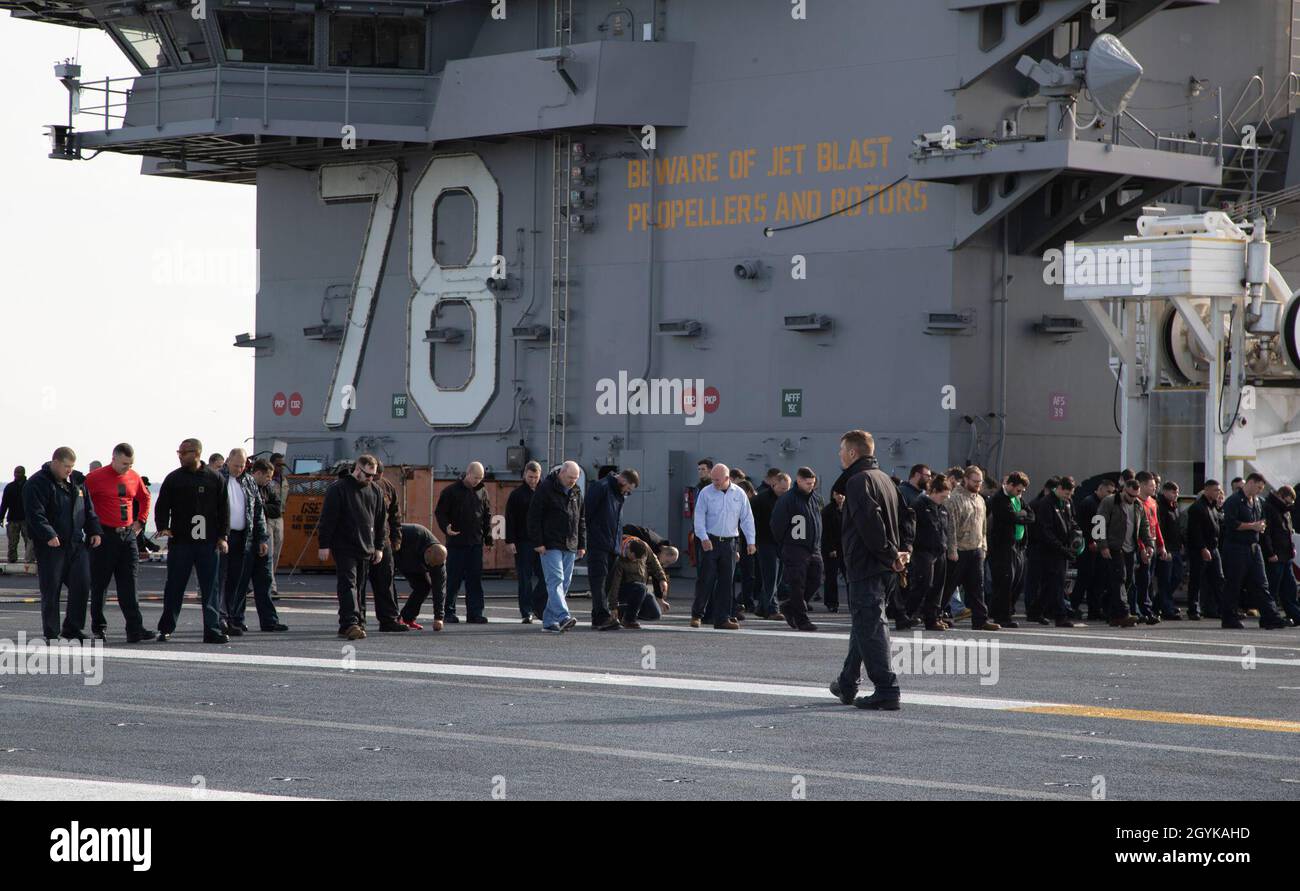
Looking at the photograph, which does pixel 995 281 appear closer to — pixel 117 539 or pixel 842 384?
pixel 842 384

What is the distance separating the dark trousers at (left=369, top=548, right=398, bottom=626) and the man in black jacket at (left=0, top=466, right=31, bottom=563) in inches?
289

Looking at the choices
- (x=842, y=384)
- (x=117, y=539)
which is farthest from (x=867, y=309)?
(x=117, y=539)

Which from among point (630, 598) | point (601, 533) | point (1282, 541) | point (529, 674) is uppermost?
point (601, 533)

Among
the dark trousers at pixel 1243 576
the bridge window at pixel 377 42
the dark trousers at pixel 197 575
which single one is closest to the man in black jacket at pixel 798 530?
the dark trousers at pixel 1243 576

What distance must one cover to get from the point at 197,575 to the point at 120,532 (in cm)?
83

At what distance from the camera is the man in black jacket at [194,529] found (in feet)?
54.0

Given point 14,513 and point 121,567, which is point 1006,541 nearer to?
point 121,567

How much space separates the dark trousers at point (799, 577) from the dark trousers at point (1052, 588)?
2.57m

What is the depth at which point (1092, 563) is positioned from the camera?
21.0m

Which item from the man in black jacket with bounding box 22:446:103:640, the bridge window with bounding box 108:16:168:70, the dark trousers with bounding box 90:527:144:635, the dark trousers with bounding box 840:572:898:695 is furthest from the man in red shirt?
the bridge window with bounding box 108:16:168:70

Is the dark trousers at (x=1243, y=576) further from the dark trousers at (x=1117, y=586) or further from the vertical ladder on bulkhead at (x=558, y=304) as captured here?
the vertical ladder on bulkhead at (x=558, y=304)

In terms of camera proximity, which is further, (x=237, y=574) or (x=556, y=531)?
(x=556, y=531)

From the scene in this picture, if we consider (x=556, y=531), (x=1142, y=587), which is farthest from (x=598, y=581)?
(x=1142, y=587)

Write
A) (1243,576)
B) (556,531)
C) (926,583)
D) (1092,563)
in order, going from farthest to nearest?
(1092,563) → (1243,576) → (926,583) → (556,531)
